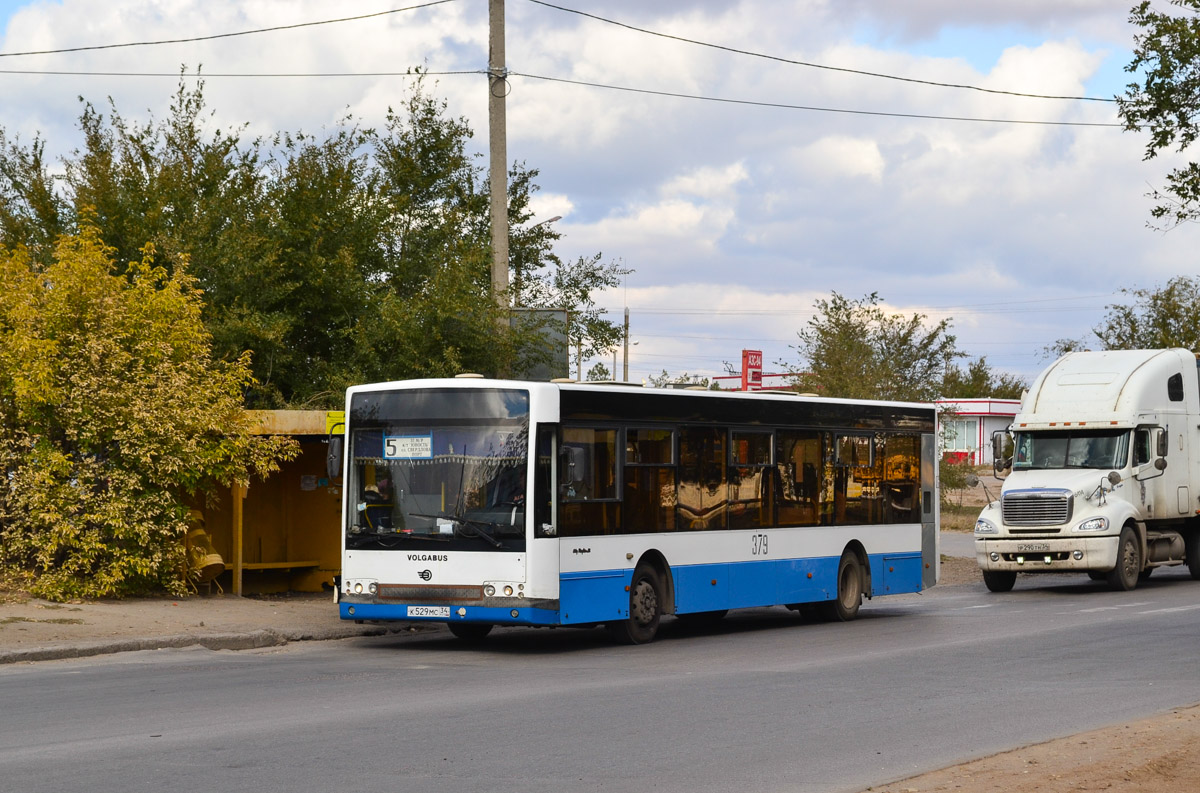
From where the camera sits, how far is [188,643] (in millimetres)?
15766

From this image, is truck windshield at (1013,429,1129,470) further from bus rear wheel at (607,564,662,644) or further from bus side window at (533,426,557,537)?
bus side window at (533,426,557,537)

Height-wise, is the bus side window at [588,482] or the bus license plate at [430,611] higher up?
the bus side window at [588,482]

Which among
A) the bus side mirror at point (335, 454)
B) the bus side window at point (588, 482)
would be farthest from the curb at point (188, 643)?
the bus side window at point (588, 482)

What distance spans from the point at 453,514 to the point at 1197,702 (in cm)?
738

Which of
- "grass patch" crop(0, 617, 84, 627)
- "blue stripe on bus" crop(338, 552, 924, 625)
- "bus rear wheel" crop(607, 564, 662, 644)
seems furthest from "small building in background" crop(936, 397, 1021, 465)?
"grass patch" crop(0, 617, 84, 627)

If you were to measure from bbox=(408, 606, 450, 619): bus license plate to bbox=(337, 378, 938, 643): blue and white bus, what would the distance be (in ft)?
0.05

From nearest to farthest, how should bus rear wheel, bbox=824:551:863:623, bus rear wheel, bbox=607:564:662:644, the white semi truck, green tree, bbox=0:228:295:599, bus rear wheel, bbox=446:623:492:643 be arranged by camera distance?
bus rear wheel, bbox=607:564:662:644
bus rear wheel, bbox=446:623:492:643
green tree, bbox=0:228:295:599
bus rear wheel, bbox=824:551:863:623
the white semi truck

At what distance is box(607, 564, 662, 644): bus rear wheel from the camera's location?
16906mm

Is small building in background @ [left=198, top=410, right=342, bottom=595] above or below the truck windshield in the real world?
below

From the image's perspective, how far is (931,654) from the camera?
15.8 m

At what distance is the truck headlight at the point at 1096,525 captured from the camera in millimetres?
25078

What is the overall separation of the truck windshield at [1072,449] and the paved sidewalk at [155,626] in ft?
41.1

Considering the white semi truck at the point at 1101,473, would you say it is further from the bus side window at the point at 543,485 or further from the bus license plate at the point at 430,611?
the bus license plate at the point at 430,611

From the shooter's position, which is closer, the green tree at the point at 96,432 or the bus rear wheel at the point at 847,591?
the green tree at the point at 96,432
